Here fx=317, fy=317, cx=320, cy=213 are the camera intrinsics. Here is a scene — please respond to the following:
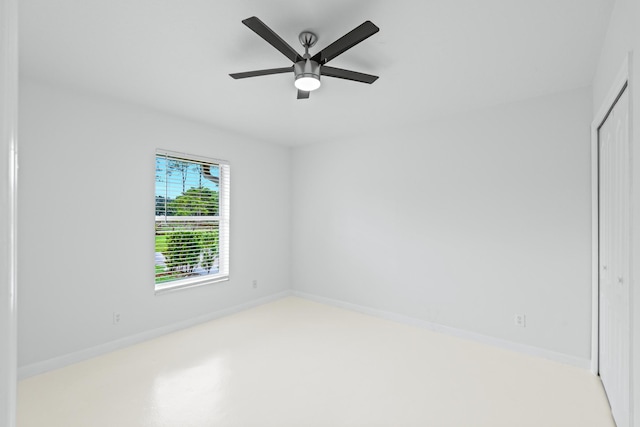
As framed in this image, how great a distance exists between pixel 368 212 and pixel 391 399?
238 centimetres

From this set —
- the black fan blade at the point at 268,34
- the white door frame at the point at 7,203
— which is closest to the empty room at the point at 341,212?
the black fan blade at the point at 268,34

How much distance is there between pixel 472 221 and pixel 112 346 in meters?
3.89

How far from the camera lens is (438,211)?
12.1ft

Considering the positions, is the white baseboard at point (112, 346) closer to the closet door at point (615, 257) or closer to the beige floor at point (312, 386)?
the beige floor at point (312, 386)

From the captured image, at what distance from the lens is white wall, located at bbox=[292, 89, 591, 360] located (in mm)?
2900

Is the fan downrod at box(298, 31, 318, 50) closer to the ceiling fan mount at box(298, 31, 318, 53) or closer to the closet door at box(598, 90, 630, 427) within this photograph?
the ceiling fan mount at box(298, 31, 318, 53)

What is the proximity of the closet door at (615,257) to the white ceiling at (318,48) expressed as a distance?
62 cm

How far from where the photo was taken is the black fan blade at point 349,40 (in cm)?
171

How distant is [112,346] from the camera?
3.09 m

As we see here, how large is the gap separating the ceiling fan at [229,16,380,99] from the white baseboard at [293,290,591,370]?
9.27ft

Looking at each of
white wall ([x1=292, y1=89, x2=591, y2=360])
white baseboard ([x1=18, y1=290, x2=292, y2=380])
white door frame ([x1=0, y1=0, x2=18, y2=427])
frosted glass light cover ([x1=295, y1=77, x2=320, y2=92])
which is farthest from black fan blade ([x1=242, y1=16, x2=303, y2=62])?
white baseboard ([x1=18, y1=290, x2=292, y2=380])

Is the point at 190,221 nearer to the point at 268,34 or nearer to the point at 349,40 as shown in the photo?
the point at 268,34

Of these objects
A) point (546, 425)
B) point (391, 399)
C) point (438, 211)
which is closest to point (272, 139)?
point (438, 211)

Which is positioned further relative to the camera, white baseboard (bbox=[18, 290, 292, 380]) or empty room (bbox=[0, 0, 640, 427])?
white baseboard (bbox=[18, 290, 292, 380])
